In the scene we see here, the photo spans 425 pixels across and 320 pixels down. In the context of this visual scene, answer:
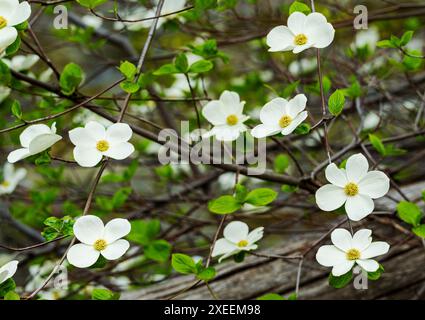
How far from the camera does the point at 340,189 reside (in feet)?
2.48

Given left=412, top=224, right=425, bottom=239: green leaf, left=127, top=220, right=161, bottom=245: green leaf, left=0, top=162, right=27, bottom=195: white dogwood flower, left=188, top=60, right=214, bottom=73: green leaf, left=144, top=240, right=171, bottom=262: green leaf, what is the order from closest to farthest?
left=412, top=224, right=425, bottom=239: green leaf
left=188, top=60, right=214, bottom=73: green leaf
left=144, top=240, right=171, bottom=262: green leaf
left=127, top=220, right=161, bottom=245: green leaf
left=0, top=162, right=27, bottom=195: white dogwood flower

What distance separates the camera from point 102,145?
0.78 meters

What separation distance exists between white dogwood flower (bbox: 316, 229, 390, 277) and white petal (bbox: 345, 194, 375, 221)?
0.02 m

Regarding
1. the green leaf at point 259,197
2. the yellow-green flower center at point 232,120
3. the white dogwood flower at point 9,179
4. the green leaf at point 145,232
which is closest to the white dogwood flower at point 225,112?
the yellow-green flower center at point 232,120

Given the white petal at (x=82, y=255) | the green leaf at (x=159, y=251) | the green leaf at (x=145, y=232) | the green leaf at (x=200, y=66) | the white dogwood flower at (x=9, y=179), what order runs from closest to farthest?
the white petal at (x=82, y=255) → the green leaf at (x=200, y=66) → the green leaf at (x=159, y=251) → the green leaf at (x=145, y=232) → the white dogwood flower at (x=9, y=179)

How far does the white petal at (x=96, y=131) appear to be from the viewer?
0.78m

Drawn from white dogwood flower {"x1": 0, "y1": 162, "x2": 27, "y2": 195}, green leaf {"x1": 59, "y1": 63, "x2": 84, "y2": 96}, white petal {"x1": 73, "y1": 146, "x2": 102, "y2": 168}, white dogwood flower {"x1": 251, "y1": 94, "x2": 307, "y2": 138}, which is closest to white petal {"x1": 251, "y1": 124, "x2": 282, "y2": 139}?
white dogwood flower {"x1": 251, "y1": 94, "x2": 307, "y2": 138}

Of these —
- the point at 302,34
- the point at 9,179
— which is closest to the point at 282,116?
the point at 302,34

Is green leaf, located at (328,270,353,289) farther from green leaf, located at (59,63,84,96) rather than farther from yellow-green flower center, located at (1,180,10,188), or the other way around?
yellow-green flower center, located at (1,180,10,188)

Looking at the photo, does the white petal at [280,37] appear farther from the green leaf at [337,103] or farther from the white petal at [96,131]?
the white petal at [96,131]

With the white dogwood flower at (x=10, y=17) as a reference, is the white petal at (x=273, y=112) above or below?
below

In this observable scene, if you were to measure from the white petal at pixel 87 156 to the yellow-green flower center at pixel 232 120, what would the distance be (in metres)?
0.25

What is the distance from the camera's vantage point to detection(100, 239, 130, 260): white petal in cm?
72
